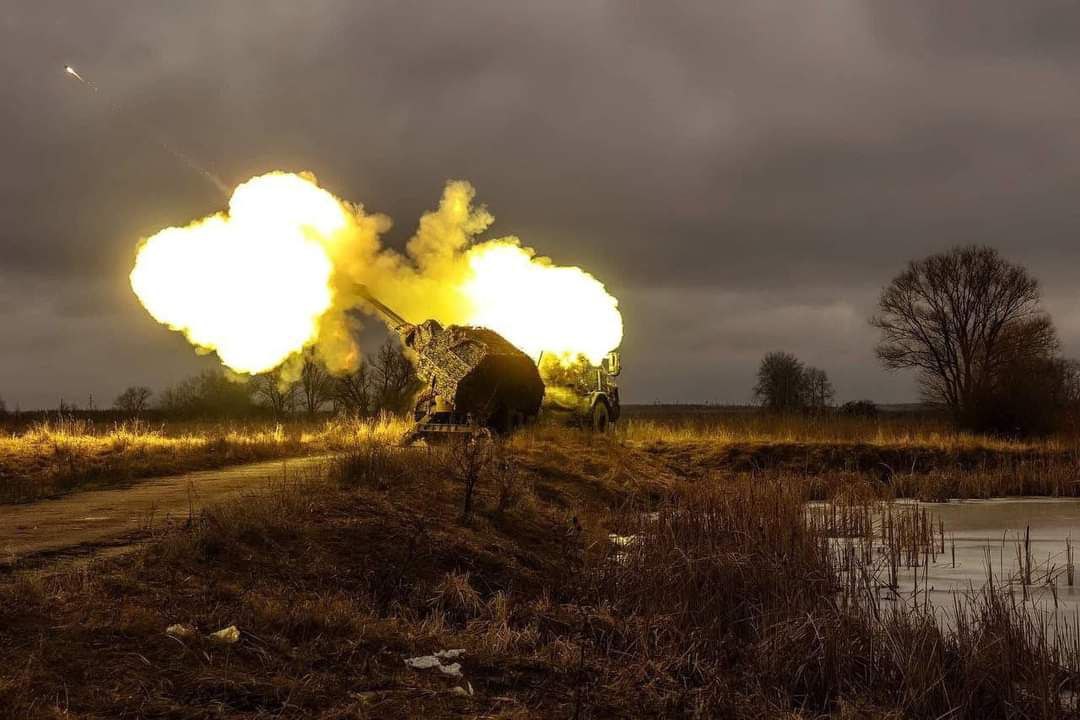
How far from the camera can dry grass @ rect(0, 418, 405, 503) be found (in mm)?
15070

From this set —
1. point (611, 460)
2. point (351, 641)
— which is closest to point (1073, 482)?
point (611, 460)

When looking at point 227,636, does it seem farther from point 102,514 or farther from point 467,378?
point 467,378

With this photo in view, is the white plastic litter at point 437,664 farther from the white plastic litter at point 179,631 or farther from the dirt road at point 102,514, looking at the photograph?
the dirt road at point 102,514

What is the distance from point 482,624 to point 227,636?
2389 mm

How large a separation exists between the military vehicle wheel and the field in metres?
A: 11.9

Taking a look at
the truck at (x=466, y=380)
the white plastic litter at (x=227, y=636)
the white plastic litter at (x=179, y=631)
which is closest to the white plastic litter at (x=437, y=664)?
the white plastic litter at (x=227, y=636)

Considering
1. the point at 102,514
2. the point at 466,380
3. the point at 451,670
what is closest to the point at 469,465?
the point at 102,514

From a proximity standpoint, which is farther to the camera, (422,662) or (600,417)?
(600,417)

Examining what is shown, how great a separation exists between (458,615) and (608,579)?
229 centimetres

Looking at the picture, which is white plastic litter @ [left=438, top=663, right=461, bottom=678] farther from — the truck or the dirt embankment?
the dirt embankment

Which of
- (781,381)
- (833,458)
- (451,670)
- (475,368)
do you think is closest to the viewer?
(451,670)

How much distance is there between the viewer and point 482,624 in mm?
8320

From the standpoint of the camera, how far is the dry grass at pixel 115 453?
1507cm

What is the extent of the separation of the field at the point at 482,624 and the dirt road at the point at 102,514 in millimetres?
643
